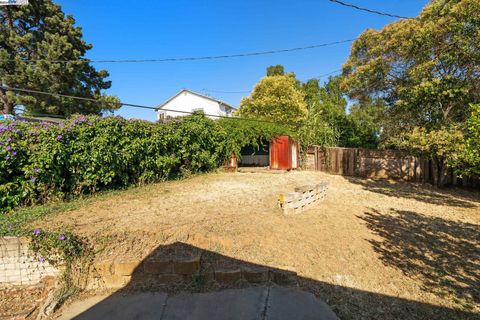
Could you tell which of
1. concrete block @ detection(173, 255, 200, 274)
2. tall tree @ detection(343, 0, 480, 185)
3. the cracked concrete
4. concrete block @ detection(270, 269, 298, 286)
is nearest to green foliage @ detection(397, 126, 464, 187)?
tall tree @ detection(343, 0, 480, 185)

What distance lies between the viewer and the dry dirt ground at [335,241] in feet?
8.20

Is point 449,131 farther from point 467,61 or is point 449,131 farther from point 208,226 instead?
point 208,226

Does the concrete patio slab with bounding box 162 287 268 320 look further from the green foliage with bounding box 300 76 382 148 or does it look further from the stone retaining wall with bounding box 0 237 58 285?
the green foliage with bounding box 300 76 382 148

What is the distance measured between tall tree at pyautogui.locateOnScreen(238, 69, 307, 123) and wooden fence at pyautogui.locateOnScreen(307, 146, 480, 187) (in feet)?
24.5

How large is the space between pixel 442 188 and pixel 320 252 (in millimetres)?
8589

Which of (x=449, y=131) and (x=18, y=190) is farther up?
(x=449, y=131)

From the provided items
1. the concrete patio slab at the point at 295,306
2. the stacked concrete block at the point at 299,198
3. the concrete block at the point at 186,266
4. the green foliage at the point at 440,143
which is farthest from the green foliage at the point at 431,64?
the concrete block at the point at 186,266

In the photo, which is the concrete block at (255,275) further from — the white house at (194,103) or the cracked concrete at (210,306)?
the white house at (194,103)

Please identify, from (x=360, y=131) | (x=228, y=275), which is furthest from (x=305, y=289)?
(x=360, y=131)

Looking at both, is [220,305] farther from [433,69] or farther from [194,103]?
[194,103]

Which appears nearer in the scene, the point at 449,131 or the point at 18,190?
the point at 18,190

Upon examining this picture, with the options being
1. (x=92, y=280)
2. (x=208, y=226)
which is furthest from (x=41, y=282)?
(x=208, y=226)

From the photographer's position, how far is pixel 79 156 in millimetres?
5008

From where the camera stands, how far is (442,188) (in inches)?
340
